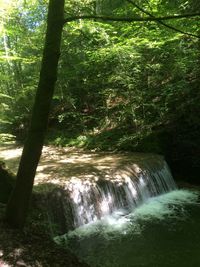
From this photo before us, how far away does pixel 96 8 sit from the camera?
671 inches

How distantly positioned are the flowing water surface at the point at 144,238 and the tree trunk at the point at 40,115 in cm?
187

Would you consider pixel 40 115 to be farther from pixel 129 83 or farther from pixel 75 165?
pixel 129 83

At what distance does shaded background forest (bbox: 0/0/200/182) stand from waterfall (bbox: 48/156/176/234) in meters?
1.81

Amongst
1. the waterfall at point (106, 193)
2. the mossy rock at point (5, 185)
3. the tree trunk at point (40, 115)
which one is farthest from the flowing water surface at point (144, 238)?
the tree trunk at point (40, 115)

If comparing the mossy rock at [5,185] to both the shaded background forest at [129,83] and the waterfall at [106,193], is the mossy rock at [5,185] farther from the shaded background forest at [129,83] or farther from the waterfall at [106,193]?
the shaded background forest at [129,83]

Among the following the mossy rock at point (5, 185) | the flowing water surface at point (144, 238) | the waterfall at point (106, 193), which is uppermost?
the mossy rock at point (5, 185)

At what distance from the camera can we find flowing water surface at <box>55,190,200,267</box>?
643 cm

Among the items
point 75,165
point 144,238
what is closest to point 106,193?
point 144,238

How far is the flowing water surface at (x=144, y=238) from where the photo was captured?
21.1 feet

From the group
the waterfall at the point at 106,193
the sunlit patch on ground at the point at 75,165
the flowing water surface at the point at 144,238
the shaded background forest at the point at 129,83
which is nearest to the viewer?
the flowing water surface at the point at 144,238

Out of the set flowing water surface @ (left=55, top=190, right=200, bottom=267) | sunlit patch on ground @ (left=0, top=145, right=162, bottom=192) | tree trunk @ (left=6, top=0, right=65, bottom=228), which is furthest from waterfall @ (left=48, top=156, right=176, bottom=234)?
tree trunk @ (left=6, top=0, right=65, bottom=228)

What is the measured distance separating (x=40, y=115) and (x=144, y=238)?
3.80 meters

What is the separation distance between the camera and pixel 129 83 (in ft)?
43.2

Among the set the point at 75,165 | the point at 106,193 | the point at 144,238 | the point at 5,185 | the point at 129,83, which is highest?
the point at 129,83
